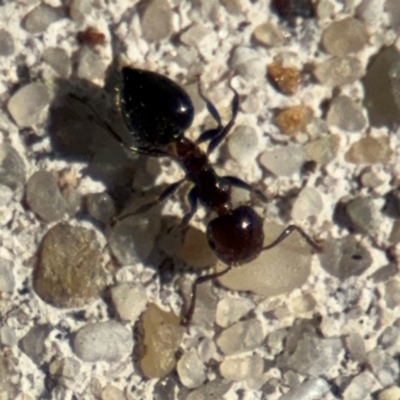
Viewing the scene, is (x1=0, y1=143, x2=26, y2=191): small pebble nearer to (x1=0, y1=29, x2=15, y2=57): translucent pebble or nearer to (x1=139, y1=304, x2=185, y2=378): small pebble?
(x1=0, y1=29, x2=15, y2=57): translucent pebble

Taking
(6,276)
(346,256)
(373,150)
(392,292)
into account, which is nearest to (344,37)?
(373,150)

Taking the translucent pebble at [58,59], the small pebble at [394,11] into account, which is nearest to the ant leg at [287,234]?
the small pebble at [394,11]

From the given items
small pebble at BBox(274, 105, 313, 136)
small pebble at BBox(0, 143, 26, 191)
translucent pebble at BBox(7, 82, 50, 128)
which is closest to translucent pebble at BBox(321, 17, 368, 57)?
small pebble at BBox(274, 105, 313, 136)

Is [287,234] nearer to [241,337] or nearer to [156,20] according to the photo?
[241,337]

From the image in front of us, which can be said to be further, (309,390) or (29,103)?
(309,390)

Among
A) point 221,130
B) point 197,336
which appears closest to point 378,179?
point 221,130

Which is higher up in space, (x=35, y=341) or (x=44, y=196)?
(x=44, y=196)

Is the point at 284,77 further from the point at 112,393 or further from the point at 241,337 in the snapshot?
the point at 112,393

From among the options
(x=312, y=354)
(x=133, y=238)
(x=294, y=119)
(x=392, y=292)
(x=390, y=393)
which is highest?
(x=294, y=119)
